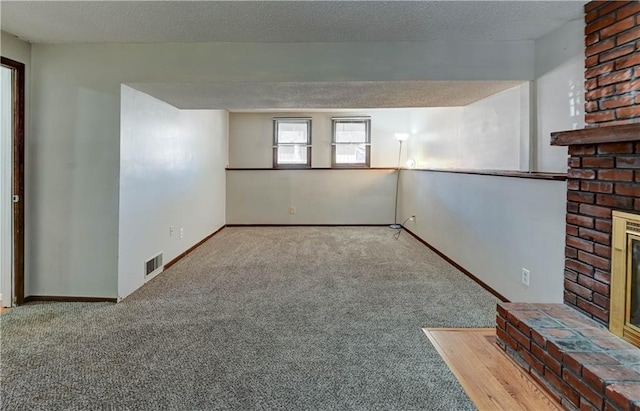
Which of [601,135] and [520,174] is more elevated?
[601,135]

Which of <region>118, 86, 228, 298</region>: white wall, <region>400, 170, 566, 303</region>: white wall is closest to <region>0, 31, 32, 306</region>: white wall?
<region>118, 86, 228, 298</region>: white wall

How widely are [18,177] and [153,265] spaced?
1.33 meters

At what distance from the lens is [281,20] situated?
2.39 meters

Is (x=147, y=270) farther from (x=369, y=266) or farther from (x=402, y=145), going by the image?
(x=402, y=145)

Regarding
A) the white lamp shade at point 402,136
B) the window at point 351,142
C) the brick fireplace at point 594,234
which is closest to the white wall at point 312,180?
the window at point 351,142

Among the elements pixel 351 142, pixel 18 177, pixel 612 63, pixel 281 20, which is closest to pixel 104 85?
pixel 18 177

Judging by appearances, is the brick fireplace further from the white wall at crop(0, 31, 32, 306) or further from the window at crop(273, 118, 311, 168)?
the window at crop(273, 118, 311, 168)

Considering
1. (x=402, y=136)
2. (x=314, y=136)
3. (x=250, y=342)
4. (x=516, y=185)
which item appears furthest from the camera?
(x=314, y=136)

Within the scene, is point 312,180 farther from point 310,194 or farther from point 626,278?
point 626,278

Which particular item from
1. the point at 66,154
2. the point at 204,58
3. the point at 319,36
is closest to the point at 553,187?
the point at 319,36

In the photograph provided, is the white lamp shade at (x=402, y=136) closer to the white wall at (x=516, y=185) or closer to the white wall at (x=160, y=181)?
the white wall at (x=516, y=185)

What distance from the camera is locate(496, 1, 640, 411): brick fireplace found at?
1.59 m

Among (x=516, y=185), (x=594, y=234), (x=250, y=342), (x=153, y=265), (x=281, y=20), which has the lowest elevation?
(x=250, y=342)

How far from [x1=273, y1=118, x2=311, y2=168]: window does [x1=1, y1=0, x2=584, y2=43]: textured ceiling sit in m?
4.01
